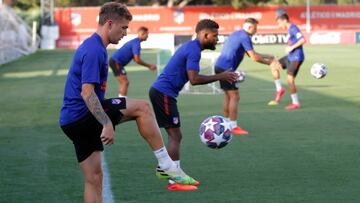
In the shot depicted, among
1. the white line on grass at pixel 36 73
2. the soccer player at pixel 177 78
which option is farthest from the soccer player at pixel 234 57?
the white line on grass at pixel 36 73

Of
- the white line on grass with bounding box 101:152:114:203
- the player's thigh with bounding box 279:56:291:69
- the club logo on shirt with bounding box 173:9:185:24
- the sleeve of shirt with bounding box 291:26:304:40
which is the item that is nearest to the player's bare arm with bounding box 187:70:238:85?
the white line on grass with bounding box 101:152:114:203

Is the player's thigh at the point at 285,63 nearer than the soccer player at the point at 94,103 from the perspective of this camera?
No

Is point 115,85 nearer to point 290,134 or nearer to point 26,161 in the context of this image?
point 290,134

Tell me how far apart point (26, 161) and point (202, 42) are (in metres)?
3.28

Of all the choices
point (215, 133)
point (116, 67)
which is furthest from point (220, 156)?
point (116, 67)

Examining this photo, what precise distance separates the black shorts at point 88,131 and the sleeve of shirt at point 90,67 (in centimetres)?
41

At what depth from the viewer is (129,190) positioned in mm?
9172

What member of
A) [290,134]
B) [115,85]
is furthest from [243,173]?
[115,85]

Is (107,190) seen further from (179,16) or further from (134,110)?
(179,16)

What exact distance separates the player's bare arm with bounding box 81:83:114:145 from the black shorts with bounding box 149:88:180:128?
3082mm

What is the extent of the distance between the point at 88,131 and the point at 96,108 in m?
0.42

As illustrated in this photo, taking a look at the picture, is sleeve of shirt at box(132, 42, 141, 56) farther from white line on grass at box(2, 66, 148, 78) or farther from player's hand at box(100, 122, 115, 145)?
white line on grass at box(2, 66, 148, 78)

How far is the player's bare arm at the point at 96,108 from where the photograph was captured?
6562 millimetres

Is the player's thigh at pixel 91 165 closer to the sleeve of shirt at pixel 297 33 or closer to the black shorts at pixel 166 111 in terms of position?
the black shorts at pixel 166 111
